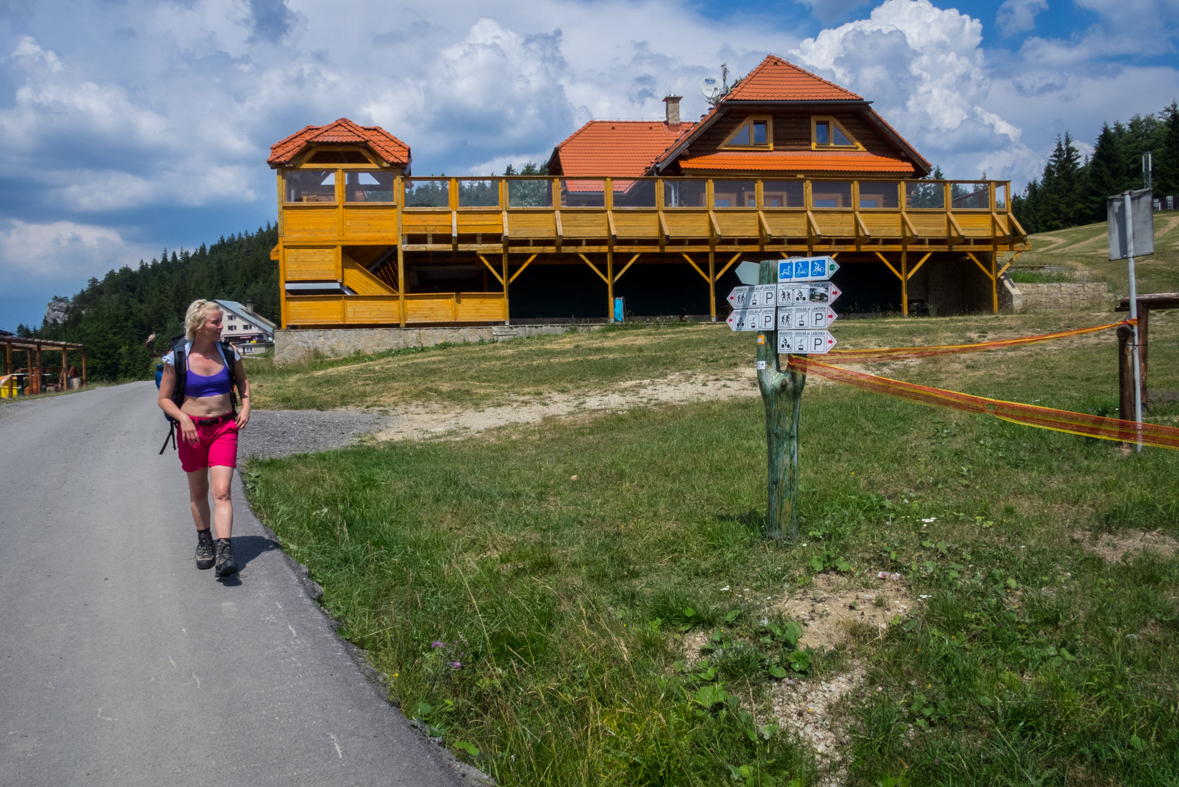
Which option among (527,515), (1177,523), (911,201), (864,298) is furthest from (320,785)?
(864,298)

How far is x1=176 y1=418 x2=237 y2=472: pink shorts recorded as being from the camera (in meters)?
5.16

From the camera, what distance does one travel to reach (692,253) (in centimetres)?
2756

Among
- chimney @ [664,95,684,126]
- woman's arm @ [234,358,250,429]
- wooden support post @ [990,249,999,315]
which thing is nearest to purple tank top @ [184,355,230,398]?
woman's arm @ [234,358,250,429]

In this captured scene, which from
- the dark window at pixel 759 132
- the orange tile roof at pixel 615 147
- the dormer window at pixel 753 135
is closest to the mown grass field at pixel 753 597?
the dormer window at pixel 753 135

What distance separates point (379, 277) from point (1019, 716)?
85.6 ft

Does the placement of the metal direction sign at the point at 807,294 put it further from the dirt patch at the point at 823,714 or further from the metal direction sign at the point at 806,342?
the dirt patch at the point at 823,714

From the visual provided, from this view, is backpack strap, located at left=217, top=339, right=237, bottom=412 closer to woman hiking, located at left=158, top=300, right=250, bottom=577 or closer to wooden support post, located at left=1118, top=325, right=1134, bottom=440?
woman hiking, located at left=158, top=300, right=250, bottom=577

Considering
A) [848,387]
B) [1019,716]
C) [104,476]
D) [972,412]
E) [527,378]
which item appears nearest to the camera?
[1019,716]

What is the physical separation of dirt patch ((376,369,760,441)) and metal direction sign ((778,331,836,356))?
24.4ft

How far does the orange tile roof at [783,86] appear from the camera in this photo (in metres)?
29.6

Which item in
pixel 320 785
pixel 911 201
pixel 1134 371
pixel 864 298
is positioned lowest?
pixel 320 785

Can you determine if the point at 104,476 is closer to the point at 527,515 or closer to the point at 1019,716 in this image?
the point at 527,515

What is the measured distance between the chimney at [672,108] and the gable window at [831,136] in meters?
9.88

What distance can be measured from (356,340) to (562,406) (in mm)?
14055
